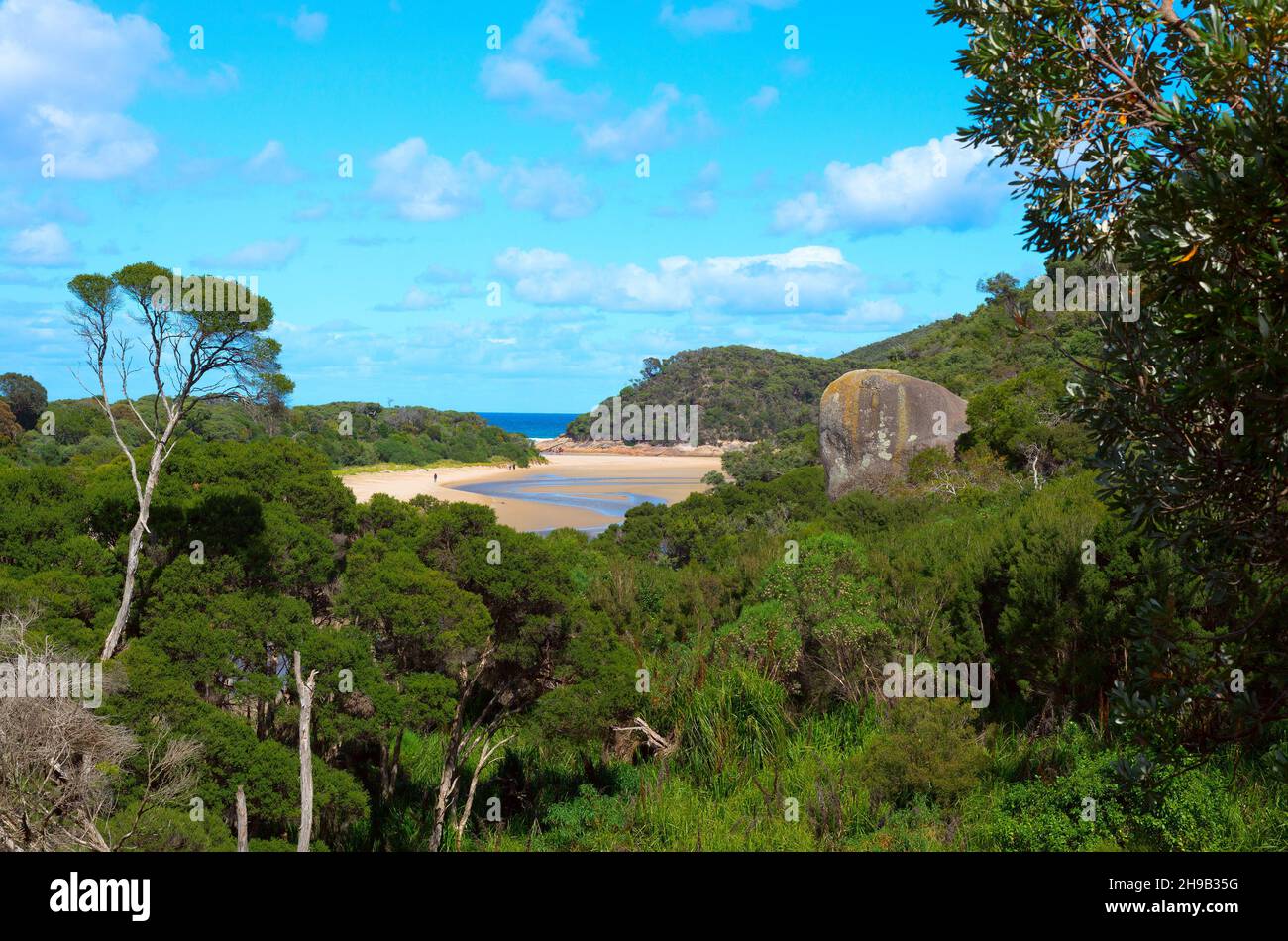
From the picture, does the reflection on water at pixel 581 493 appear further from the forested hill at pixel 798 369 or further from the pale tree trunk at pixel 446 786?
the pale tree trunk at pixel 446 786

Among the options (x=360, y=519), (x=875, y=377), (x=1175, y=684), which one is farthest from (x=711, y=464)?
(x=1175, y=684)

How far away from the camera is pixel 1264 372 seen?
10.6ft

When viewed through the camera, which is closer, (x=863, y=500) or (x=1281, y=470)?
(x=1281, y=470)

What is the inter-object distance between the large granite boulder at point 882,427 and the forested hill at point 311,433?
12871mm

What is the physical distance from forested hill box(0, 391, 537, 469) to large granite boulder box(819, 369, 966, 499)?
507 inches

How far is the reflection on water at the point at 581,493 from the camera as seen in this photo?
4175 centimetres

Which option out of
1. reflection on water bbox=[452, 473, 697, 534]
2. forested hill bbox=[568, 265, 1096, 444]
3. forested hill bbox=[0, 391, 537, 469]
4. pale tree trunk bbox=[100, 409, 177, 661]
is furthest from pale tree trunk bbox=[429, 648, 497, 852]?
forested hill bbox=[568, 265, 1096, 444]

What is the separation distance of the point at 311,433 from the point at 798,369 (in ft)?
173

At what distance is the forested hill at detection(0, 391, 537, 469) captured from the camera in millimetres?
21844

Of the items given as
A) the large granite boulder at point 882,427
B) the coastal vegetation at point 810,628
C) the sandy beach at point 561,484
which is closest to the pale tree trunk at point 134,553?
the coastal vegetation at point 810,628

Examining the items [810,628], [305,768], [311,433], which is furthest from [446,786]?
[311,433]

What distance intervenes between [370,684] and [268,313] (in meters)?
5.87

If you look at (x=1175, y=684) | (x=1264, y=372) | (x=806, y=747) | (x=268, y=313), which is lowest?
(x=806, y=747)

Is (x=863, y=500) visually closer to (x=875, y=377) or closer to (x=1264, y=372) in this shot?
(x=875, y=377)
